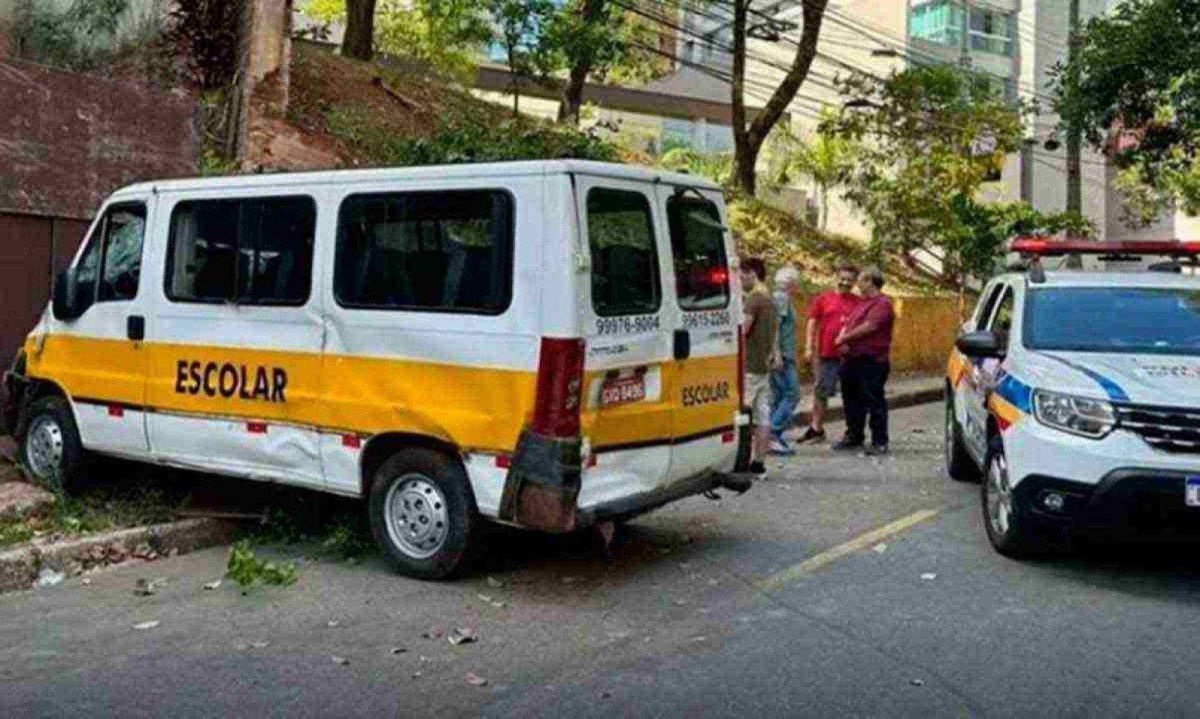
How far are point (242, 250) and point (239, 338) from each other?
19.3 inches

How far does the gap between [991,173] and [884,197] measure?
252cm

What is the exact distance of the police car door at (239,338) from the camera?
6.13 m

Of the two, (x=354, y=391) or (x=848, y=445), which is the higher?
(x=354, y=391)

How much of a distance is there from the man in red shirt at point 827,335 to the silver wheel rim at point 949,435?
1278mm

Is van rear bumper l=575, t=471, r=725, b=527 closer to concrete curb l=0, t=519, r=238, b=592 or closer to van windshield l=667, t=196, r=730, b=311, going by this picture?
van windshield l=667, t=196, r=730, b=311

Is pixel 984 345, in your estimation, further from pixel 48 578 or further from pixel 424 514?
pixel 48 578

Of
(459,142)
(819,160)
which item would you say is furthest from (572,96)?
(459,142)

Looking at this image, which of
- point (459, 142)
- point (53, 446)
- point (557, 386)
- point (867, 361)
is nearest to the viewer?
point (557, 386)

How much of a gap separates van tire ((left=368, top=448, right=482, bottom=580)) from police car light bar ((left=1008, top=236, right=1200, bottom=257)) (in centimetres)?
469

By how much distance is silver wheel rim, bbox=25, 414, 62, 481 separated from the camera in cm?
725

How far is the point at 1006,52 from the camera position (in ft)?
127

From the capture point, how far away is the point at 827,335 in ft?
34.1

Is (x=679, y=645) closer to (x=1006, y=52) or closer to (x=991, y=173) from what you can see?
(x=991, y=173)

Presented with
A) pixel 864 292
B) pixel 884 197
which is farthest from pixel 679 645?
pixel 884 197
